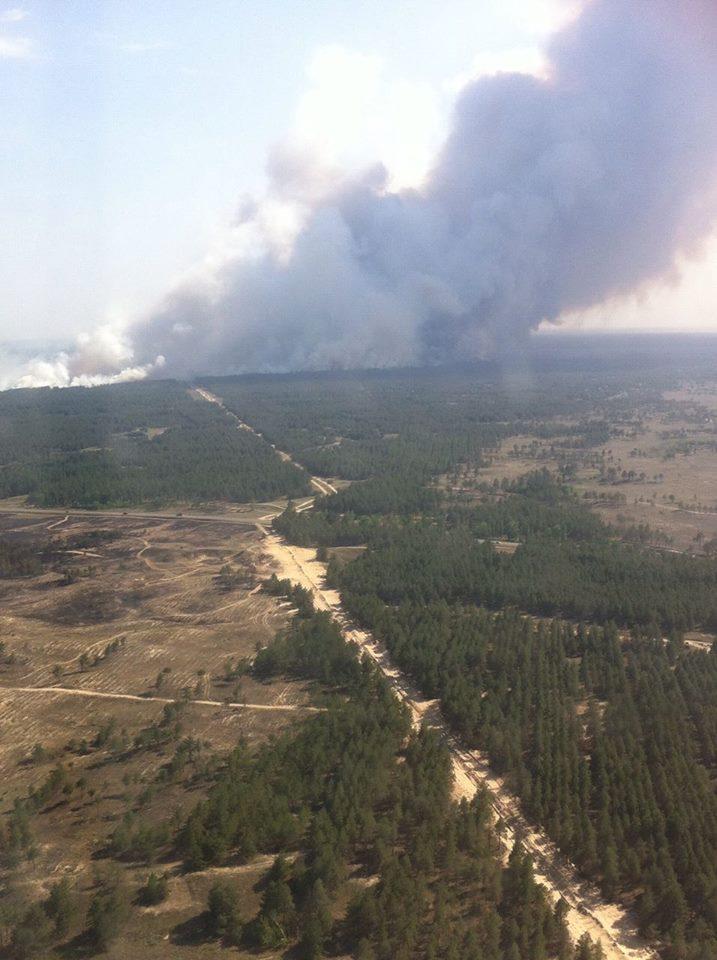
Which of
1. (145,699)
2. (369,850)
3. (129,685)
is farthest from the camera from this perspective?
(129,685)

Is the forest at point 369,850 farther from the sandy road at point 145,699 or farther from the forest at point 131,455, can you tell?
the forest at point 131,455

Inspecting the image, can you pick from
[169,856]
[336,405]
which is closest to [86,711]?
[169,856]

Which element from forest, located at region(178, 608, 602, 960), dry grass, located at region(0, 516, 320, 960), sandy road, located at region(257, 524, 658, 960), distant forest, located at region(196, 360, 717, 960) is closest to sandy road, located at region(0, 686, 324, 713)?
dry grass, located at region(0, 516, 320, 960)

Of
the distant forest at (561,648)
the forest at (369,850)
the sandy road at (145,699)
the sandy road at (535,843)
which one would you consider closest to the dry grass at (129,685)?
the sandy road at (145,699)

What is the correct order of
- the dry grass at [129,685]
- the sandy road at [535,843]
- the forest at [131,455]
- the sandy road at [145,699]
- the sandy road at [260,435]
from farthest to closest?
the sandy road at [260,435] < the forest at [131,455] < the sandy road at [145,699] < the dry grass at [129,685] < the sandy road at [535,843]

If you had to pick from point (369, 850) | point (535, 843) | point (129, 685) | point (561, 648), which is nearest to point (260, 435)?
point (129, 685)

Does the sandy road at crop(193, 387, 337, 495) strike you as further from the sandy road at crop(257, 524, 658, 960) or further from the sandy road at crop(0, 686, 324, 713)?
the sandy road at crop(0, 686, 324, 713)

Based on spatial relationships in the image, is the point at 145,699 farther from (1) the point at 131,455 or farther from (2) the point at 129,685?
(1) the point at 131,455
